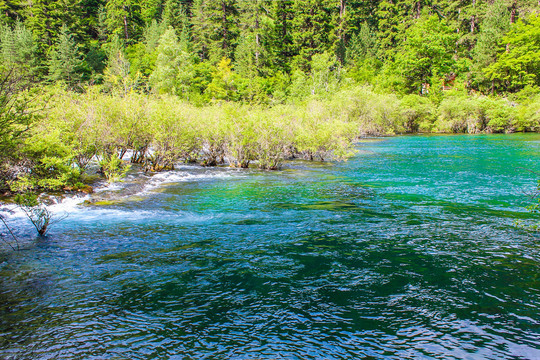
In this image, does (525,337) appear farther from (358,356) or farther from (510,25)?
(510,25)

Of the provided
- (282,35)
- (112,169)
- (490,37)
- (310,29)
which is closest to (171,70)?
(282,35)

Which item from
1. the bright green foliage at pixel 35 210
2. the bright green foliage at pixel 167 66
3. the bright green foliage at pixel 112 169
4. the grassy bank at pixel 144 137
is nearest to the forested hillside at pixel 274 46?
the bright green foliage at pixel 167 66

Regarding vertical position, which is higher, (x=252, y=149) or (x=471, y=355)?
(x=252, y=149)

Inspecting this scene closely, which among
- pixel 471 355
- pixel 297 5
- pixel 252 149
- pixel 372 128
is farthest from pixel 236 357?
pixel 297 5

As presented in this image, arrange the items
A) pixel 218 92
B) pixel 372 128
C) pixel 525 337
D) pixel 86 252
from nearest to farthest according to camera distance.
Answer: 1. pixel 525 337
2. pixel 86 252
3. pixel 372 128
4. pixel 218 92

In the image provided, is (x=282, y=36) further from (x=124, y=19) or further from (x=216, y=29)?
(x=124, y=19)

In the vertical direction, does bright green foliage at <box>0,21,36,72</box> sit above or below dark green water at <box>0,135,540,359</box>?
above

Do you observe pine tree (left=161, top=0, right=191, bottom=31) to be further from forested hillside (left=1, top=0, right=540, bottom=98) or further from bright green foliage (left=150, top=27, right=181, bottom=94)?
bright green foliage (left=150, top=27, right=181, bottom=94)

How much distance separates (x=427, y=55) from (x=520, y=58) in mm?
18789

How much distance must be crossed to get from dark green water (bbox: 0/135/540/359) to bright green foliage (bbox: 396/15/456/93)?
7508 centimetres

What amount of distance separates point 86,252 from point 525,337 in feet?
33.8

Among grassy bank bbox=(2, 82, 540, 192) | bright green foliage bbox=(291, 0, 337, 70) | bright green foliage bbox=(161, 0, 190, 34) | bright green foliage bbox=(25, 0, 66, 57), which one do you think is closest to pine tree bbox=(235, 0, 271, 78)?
bright green foliage bbox=(291, 0, 337, 70)

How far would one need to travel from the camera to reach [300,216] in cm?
1378

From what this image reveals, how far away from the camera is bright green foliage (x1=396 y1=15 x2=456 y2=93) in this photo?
8006 centimetres
